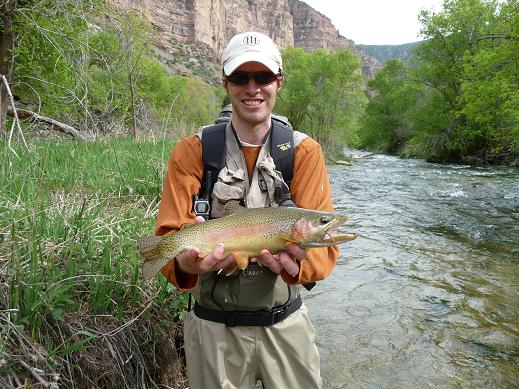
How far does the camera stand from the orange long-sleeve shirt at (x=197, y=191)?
89.5 inches

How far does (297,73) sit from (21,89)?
1148 inches

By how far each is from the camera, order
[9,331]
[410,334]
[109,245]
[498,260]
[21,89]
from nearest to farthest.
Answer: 1. [9,331]
2. [109,245]
3. [410,334]
4. [498,260]
5. [21,89]

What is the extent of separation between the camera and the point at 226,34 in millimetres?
155000

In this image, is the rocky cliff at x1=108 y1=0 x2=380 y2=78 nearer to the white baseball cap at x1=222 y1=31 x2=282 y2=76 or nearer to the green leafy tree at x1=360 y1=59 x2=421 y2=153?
the green leafy tree at x1=360 y1=59 x2=421 y2=153

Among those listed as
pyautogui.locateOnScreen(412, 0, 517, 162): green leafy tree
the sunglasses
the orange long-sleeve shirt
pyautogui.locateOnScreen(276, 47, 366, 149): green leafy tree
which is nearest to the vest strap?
the orange long-sleeve shirt

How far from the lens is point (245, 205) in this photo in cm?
241

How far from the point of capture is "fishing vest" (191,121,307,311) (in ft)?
7.50

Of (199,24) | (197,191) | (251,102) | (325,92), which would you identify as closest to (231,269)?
(197,191)

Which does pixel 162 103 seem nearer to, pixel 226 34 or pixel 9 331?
pixel 9 331

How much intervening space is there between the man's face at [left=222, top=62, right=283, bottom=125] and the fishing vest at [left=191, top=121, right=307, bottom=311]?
12 centimetres

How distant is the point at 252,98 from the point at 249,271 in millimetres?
993

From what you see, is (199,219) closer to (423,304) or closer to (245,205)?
(245,205)

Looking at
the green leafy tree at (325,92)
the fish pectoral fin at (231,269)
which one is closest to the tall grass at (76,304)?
the fish pectoral fin at (231,269)

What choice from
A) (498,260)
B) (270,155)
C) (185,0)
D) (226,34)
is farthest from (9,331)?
(226,34)
